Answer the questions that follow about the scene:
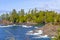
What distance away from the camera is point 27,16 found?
12394cm

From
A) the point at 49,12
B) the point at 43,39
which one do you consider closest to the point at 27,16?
the point at 49,12

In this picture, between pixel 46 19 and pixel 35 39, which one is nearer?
pixel 35 39

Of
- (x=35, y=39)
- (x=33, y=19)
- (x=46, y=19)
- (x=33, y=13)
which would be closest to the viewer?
(x=35, y=39)

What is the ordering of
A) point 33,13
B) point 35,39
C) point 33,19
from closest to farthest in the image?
point 35,39, point 33,19, point 33,13

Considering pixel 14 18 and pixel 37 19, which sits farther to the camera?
pixel 14 18

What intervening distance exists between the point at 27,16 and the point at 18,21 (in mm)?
6196

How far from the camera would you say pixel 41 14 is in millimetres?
119750

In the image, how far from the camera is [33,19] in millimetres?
118312

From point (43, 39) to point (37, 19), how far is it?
75.5 metres

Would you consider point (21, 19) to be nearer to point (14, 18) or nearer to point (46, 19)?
point (14, 18)

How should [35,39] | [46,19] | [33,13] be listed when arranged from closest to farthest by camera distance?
[35,39] → [46,19] → [33,13]

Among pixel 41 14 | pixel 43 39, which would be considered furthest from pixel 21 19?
pixel 43 39

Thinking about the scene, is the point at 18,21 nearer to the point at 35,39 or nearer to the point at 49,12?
the point at 49,12

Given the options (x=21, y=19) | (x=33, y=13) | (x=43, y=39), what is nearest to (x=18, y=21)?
(x=21, y=19)
